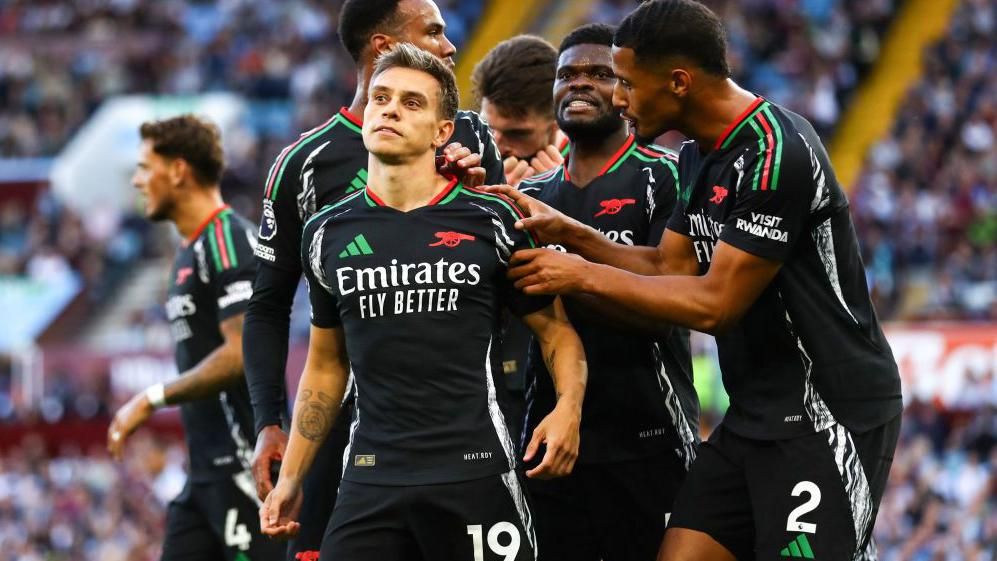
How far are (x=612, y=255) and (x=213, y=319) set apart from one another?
9.32ft

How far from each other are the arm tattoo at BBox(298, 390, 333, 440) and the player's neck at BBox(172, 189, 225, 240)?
2864 mm

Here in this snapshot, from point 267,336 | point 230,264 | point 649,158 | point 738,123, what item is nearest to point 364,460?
point 267,336

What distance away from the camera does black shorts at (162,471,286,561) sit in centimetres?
813

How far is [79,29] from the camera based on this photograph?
3366cm

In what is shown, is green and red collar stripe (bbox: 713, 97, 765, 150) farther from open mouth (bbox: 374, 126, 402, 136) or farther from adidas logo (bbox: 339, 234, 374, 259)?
adidas logo (bbox: 339, 234, 374, 259)

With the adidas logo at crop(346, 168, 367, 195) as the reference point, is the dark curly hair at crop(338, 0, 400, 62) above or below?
above

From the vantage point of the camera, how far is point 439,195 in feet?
19.5

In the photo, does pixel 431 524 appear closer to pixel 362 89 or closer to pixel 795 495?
pixel 795 495

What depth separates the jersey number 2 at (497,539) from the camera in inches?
222

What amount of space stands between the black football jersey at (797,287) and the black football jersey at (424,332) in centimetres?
85

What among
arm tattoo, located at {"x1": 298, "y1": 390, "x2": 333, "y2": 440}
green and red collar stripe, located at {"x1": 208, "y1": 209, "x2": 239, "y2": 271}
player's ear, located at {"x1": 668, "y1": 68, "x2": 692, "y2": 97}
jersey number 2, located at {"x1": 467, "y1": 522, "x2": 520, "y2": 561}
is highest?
player's ear, located at {"x1": 668, "y1": 68, "x2": 692, "y2": 97}

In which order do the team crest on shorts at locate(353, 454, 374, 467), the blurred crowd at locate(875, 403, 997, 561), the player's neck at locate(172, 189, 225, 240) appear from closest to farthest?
the team crest on shorts at locate(353, 454, 374, 467) < the player's neck at locate(172, 189, 225, 240) < the blurred crowd at locate(875, 403, 997, 561)

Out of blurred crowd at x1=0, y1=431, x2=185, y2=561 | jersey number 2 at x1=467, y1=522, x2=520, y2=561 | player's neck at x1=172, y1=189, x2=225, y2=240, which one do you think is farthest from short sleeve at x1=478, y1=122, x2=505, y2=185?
blurred crowd at x1=0, y1=431, x2=185, y2=561

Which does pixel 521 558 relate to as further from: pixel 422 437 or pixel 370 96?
pixel 370 96
